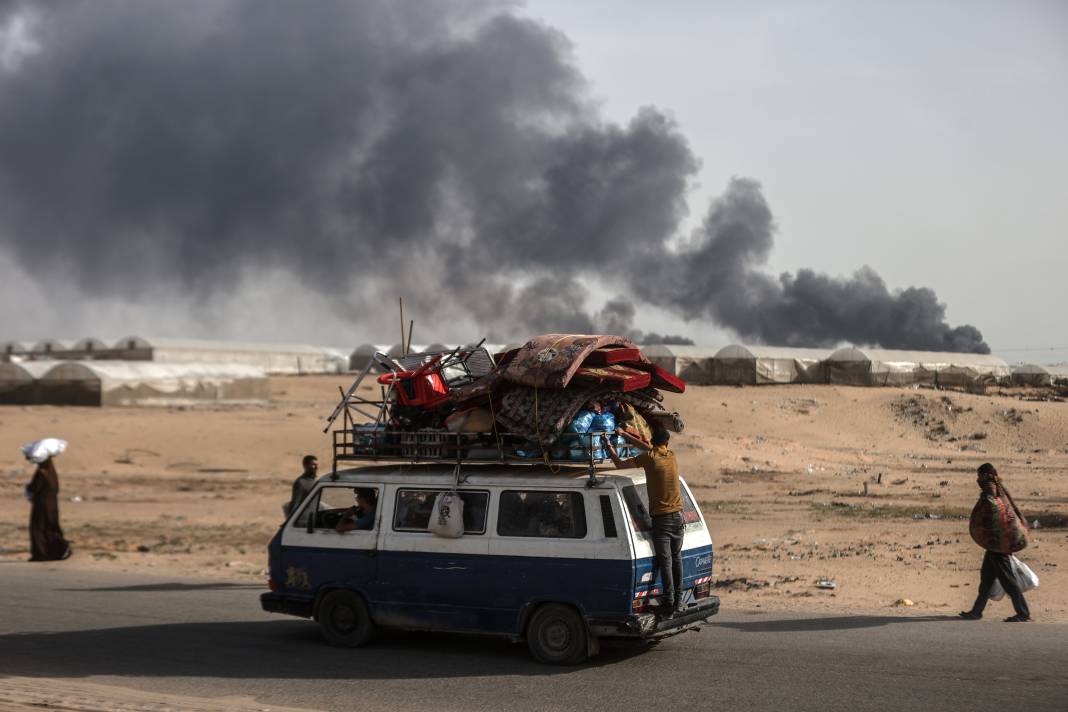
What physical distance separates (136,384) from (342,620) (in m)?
43.5

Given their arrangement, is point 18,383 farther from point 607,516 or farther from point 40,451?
point 607,516

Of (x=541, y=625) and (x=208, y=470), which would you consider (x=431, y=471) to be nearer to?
(x=541, y=625)

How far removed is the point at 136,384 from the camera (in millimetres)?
52438

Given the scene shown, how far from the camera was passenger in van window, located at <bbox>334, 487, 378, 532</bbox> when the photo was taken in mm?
11578

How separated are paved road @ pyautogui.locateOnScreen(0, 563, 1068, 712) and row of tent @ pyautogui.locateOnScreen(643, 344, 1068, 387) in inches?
1997

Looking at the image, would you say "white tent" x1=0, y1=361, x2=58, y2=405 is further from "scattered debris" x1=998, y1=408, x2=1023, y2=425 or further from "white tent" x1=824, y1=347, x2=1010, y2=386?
"scattered debris" x1=998, y1=408, x2=1023, y2=425

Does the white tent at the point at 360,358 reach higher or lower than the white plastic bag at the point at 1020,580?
higher

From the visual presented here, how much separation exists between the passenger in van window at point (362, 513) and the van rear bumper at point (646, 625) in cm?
253

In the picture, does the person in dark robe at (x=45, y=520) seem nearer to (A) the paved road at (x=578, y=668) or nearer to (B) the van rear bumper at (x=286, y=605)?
(A) the paved road at (x=578, y=668)

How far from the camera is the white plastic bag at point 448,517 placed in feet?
35.8

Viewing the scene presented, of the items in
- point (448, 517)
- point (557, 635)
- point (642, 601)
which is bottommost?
point (557, 635)

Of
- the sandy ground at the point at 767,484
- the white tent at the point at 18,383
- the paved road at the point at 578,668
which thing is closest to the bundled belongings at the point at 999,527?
the paved road at the point at 578,668

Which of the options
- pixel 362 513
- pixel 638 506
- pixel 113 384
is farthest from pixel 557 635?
pixel 113 384

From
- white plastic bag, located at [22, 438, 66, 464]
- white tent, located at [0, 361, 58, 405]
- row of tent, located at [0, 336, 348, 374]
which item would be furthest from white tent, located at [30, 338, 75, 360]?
white plastic bag, located at [22, 438, 66, 464]
